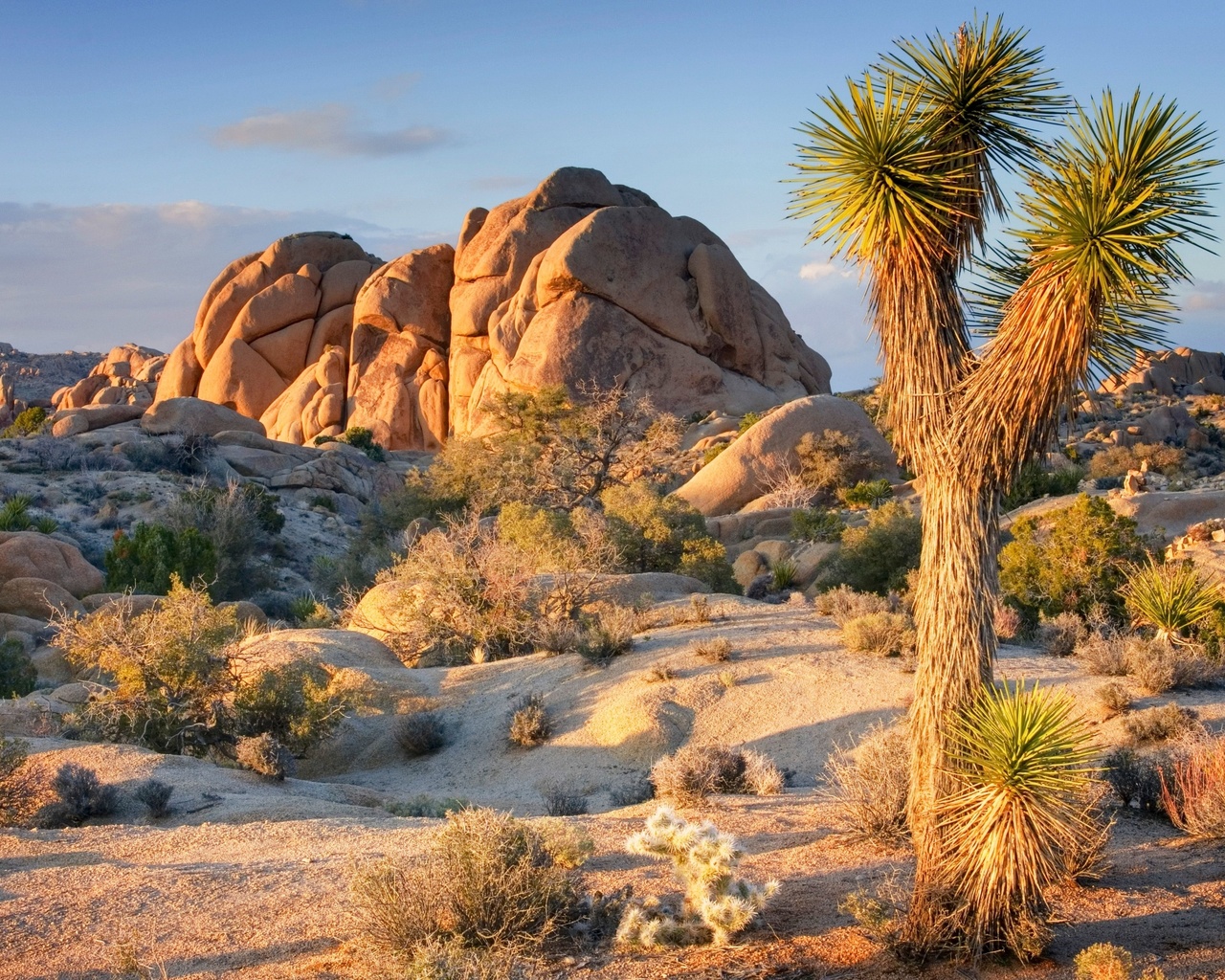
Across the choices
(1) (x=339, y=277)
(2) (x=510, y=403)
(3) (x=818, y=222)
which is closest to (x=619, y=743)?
(3) (x=818, y=222)

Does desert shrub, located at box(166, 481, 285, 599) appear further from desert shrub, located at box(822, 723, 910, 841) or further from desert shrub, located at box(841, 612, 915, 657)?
desert shrub, located at box(822, 723, 910, 841)

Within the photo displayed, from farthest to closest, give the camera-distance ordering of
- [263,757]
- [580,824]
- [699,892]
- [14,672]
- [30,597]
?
[30,597]
[14,672]
[263,757]
[580,824]
[699,892]

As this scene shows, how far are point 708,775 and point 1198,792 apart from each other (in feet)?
13.0

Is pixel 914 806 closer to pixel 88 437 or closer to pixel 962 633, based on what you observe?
pixel 962 633

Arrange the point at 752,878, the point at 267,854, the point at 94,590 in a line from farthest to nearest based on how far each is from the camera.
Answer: the point at 94,590 < the point at 267,854 < the point at 752,878

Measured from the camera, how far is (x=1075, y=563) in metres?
16.2

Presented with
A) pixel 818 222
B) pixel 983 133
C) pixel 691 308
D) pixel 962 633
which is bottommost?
pixel 962 633

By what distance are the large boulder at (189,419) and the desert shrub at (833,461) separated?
1975cm

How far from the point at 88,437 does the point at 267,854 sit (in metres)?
32.0

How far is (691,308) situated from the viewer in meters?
49.7

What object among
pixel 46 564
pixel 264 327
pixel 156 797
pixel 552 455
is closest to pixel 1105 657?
pixel 156 797

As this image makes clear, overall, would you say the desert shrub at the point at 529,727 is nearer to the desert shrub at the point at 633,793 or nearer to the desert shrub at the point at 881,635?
the desert shrub at the point at 633,793

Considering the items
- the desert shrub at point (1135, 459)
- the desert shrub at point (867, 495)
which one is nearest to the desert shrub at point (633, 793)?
the desert shrub at point (867, 495)

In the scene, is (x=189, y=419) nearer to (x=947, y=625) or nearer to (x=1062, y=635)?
(x=1062, y=635)
